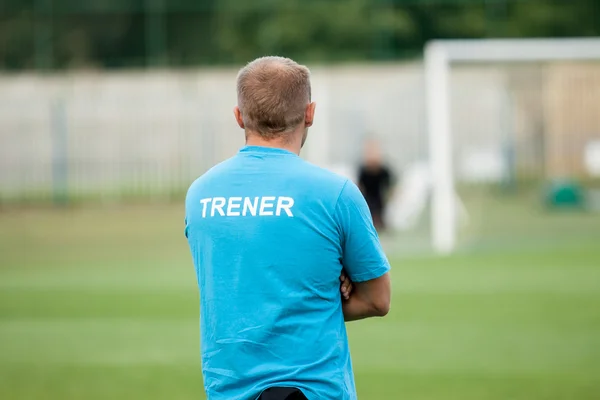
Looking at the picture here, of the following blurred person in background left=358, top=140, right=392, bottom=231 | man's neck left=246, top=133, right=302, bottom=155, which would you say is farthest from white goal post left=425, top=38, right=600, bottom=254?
man's neck left=246, top=133, right=302, bottom=155

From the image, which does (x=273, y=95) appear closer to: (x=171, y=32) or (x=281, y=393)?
(x=281, y=393)

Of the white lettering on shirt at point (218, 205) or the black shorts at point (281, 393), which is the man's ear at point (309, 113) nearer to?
the white lettering on shirt at point (218, 205)

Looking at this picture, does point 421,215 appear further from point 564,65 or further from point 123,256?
point 123,256

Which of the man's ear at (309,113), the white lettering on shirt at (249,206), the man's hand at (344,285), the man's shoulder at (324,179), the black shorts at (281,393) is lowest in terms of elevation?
the black shorts at (281,393)

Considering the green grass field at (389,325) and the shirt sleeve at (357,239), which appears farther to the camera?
the green grass field at (389,325)

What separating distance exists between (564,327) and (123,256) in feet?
30.5

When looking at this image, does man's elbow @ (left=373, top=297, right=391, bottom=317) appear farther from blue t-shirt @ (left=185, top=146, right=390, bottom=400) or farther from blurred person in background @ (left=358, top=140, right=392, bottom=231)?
blurred person in background @ (left=358, top=140, right=392, bottom=231)

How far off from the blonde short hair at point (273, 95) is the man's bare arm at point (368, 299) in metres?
0.57

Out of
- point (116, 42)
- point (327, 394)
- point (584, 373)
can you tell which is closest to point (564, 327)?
point (584, 373)

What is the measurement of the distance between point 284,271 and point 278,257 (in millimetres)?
48

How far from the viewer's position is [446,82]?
696 inches

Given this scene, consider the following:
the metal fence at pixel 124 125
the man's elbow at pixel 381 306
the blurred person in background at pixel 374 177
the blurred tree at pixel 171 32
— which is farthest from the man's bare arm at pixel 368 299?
the blurred tree at pixel 171 32

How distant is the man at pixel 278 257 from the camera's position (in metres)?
3.17

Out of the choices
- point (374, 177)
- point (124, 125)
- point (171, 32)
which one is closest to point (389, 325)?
point (374, 177)
